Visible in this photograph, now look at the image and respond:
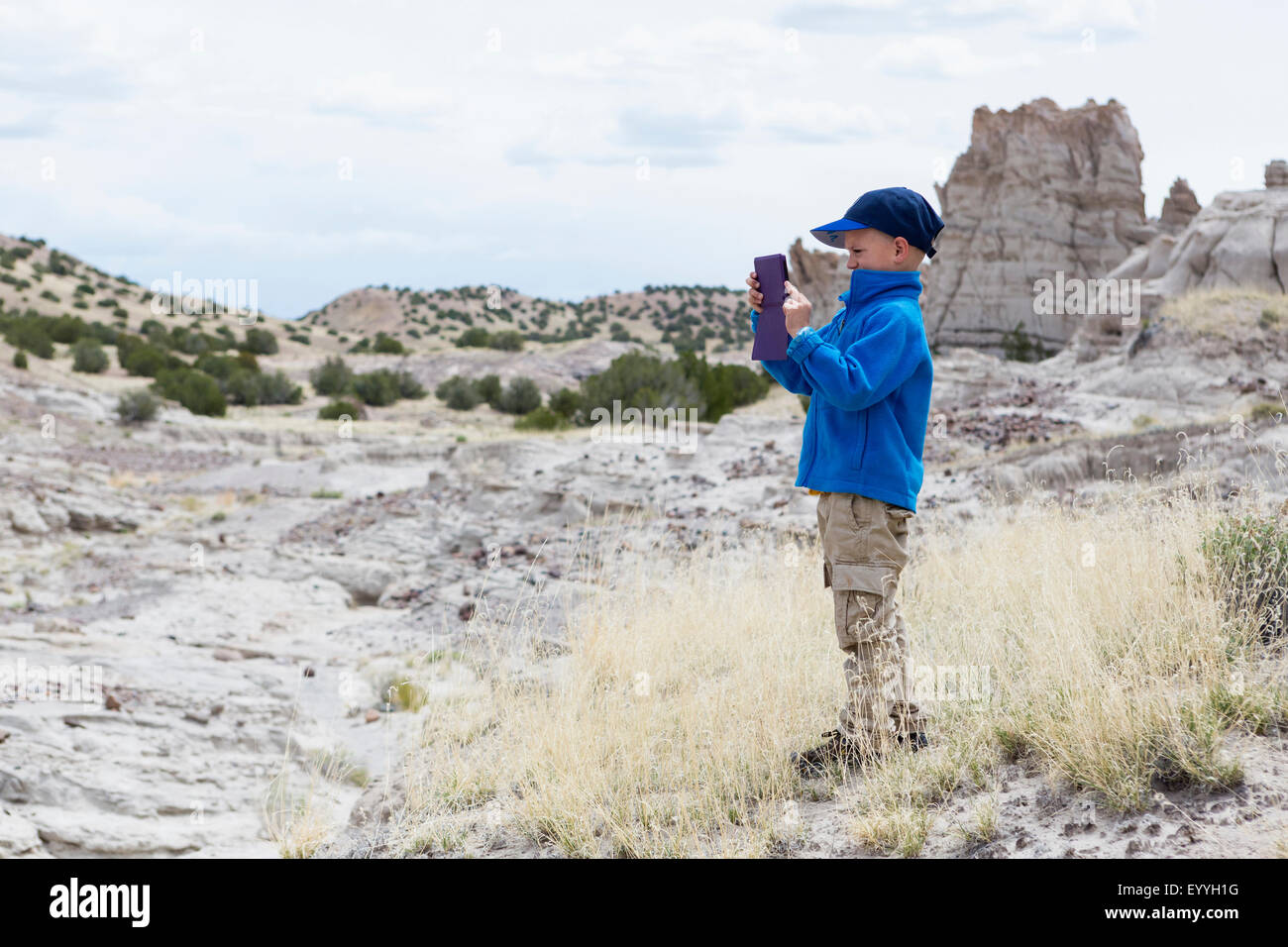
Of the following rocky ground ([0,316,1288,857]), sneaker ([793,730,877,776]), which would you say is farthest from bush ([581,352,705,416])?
sneaker ([793,730,877,776])

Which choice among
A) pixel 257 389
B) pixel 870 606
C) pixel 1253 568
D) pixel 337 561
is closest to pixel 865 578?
pixel 870 606

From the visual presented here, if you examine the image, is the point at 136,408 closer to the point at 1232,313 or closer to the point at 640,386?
the point at 640,386

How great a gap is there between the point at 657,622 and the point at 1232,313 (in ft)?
63.0

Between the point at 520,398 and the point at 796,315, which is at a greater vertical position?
the point at 520,398

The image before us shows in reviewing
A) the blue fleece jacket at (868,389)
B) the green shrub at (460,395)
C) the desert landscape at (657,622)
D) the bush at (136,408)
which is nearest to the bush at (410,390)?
the green shrub at (460,395)

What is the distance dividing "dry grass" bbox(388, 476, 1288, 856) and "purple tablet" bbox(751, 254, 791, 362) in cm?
145

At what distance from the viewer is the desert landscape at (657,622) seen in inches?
125

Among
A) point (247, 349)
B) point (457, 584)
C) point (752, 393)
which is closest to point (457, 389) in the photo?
point (752, 393)

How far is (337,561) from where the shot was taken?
13.0 metres

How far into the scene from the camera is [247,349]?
50.4 metres

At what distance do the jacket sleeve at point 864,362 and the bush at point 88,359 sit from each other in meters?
38.1

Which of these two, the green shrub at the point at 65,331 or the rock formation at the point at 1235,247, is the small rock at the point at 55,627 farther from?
the green shrub at the point at 65,331

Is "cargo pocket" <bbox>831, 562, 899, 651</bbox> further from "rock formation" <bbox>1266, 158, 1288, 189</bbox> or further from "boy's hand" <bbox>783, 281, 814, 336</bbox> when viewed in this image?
"rock formation" <bbox>1266, 158, 1288, 189</bbox>
